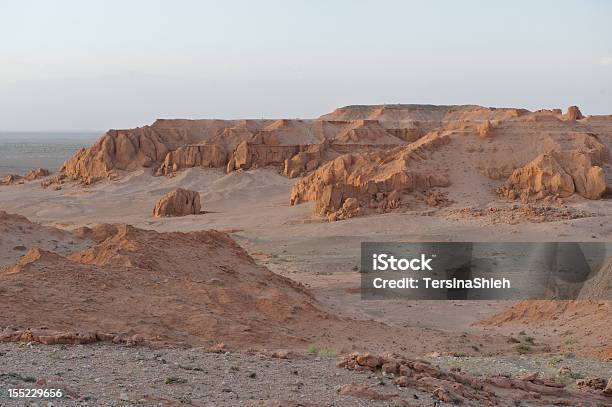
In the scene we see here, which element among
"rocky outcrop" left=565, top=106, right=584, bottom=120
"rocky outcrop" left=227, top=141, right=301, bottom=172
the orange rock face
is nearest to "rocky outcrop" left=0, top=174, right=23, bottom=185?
the orange rock face

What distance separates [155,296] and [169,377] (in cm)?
481

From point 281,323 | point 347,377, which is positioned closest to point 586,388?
point 347,377

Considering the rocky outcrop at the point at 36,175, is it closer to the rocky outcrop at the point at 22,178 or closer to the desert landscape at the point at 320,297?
the rocky outcrop at the point at 22,178

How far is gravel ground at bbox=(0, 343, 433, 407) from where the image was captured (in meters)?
5.85

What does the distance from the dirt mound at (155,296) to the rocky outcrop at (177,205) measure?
60.3 ft

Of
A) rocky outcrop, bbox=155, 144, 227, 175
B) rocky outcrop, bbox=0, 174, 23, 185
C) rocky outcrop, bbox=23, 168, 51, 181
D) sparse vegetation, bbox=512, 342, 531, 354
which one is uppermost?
rocky outcrop, bbox=155, 144, 227, 175

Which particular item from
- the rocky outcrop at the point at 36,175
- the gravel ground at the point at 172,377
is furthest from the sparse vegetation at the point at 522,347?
the rocky outcrop at the point at 36,175

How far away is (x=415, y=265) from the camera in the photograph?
1964cm

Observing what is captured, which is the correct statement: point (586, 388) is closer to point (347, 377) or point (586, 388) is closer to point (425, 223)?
point (347, 377)

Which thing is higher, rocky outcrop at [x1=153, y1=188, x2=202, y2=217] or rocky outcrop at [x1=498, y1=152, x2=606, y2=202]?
rocky outcrop at [x1=498, y1=152, x2=606, y2=202]

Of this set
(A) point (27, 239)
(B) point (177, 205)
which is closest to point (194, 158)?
(B) point (177, 205)

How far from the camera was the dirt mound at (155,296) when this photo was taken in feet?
31.7

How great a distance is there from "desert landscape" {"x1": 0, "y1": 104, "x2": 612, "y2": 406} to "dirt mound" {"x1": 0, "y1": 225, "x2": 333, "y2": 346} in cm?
4

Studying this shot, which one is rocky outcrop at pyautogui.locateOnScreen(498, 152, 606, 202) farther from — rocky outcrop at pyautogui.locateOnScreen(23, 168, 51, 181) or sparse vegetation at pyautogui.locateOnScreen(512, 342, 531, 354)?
rocky outcrop at pyautogui.locateOnScreen(23, 168, 51, 181)
